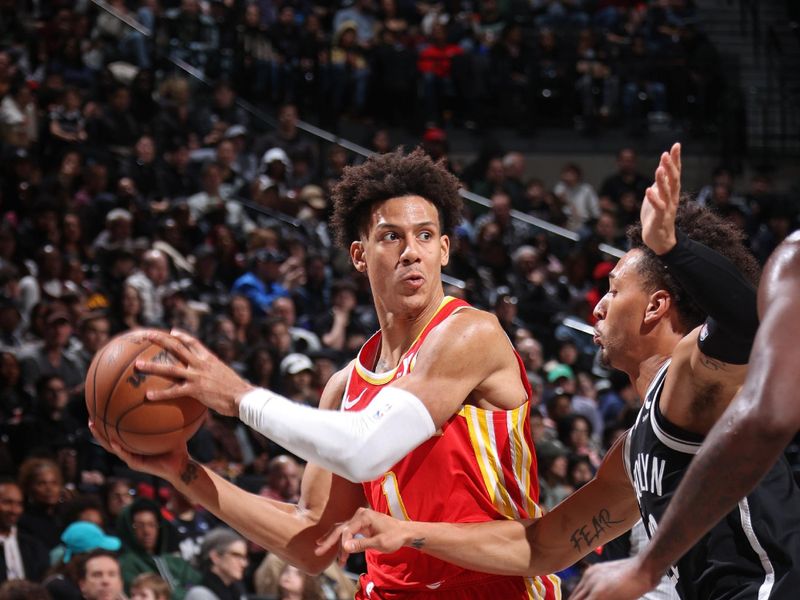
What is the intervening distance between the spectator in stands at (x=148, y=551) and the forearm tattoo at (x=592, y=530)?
374 centimetres

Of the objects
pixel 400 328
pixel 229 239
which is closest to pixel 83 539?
pixel 400 328

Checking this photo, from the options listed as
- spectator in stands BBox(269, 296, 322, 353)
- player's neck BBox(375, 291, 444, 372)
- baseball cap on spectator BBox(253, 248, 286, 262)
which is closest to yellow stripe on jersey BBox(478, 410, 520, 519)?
player's neck BBox(375, 291, 444, 372)

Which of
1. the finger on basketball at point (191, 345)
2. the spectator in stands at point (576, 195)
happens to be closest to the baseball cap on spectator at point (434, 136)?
the spectator in stands at point (576, 195)

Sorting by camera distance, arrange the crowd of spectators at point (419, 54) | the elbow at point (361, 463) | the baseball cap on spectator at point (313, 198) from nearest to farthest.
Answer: the elbow at point (361, 463) < the baseball cap on spectator at point (313, 198) < the crowd of spectators at point (419, 54)

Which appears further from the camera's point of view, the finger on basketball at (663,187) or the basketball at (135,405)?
the basketball at (135,405)

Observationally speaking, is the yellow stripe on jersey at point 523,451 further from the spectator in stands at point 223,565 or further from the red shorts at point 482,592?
the spectator in stands at point 223,565

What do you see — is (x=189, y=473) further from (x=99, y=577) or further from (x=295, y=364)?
(x=295, y=364)

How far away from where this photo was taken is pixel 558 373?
35.0 ft

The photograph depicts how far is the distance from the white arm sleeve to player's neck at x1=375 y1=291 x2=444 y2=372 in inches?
24.6

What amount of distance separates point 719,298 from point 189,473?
1.75 m

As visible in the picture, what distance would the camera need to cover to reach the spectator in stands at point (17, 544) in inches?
271

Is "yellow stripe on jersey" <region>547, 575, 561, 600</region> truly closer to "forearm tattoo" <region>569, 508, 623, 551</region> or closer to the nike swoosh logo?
"forearm tattoo" <region>569, 508, 623, 551</region>

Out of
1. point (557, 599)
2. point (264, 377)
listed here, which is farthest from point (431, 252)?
point (264, 377)

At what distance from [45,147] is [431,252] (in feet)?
28.1
